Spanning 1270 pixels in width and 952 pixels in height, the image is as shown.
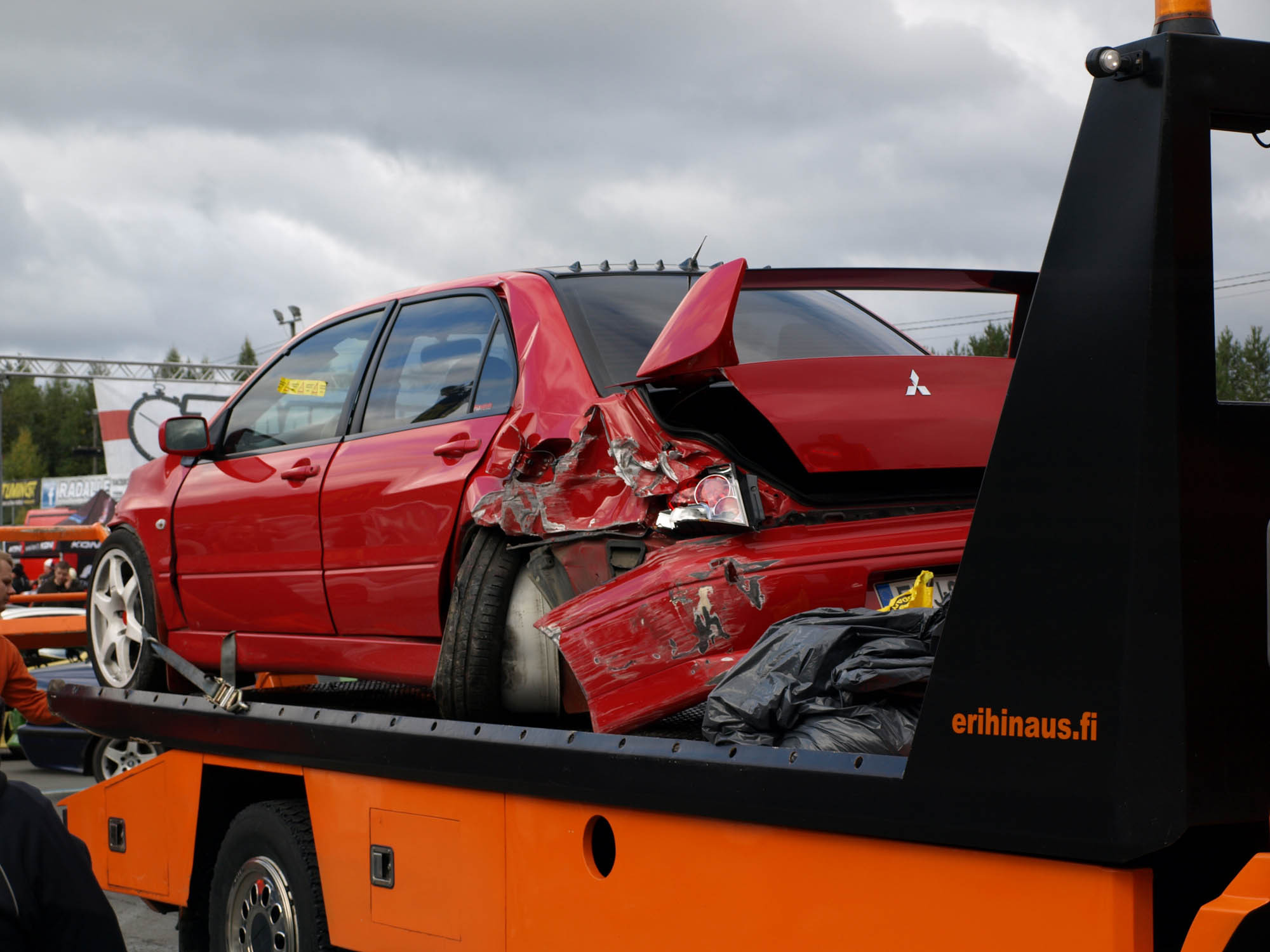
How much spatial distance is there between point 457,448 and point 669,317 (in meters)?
0.77

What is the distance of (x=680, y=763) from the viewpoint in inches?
109

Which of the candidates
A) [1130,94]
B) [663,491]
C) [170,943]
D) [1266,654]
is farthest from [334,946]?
[1130,94]

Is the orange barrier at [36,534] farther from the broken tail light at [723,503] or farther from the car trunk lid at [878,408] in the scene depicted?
the car trunk lid at [878,408]

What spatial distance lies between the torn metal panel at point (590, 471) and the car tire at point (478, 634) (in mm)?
125

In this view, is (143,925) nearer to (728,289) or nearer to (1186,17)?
(728,289)

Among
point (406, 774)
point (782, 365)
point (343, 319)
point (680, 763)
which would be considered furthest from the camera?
point (343, 319)

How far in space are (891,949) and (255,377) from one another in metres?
4.01

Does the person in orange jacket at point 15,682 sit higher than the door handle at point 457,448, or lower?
lower

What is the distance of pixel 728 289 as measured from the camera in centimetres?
313

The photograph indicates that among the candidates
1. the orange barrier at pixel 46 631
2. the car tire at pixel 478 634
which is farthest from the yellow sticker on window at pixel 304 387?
the orange barrier at pixel 46 631

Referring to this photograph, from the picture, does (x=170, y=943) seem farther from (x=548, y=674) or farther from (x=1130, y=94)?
(x=1130, y=94)

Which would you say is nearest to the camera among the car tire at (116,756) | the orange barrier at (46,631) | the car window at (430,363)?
the car window at (430,363)

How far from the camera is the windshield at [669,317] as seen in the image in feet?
12.9

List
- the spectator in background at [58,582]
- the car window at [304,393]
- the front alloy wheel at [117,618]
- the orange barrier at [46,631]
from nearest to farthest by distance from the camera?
the car window at [304,393] → the front alloy wheel at [117,618] → the orange barrier at [46,631] → the spectator in background at [58,582]
